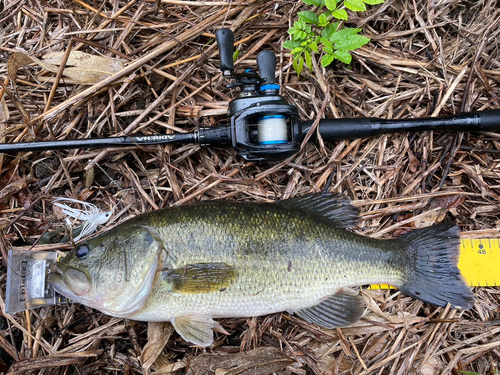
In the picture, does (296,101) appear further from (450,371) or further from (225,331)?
(450,371)

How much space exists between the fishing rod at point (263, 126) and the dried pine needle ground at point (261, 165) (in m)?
0.26

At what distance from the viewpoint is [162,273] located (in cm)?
255

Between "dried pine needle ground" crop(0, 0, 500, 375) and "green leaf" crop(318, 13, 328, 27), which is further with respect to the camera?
"dried pine needle ground" crop(0, 0, 500, 375)

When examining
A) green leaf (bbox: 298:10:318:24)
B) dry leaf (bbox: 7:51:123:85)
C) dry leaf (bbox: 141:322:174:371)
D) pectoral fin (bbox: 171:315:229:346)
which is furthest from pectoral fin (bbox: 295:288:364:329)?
dry leaf (bbox: 7:51:123:85)

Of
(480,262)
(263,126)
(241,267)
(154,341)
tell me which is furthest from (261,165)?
(480,262)

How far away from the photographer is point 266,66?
2.70 meters

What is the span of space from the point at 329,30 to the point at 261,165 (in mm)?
1269

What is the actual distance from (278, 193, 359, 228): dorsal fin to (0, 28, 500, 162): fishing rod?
0.41m

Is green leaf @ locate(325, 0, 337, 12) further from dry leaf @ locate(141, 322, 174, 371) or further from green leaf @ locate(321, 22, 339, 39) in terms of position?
dry leaf @ locate(141, 322, 174, 371)

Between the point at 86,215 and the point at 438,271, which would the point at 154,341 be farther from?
the point at 438,271

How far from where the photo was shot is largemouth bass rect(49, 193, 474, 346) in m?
2.54

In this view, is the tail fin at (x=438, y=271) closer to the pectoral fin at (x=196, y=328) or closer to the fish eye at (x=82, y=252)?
the pectoral fin at (x=196, y=328)

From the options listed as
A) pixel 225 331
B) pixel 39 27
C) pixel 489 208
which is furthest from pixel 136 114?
pixel 489 208

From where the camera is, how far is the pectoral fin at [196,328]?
2.63 m
